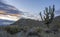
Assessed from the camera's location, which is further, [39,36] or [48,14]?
[48,14]

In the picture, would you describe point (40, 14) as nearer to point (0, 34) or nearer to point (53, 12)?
point (53, 12)

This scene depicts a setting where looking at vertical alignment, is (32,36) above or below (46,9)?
below

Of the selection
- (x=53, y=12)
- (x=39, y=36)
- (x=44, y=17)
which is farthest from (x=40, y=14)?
(x=39, y=36)

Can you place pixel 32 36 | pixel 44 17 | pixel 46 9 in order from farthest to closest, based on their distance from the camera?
pixel 44 17 → pixel 46 9 → pixel 32 36

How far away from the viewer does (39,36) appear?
17906 millimetres

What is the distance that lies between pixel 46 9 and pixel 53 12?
1.48 metres

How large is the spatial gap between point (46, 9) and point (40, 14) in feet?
8.52

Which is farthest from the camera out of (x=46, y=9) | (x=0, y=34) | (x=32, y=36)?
(x=46, y=9)

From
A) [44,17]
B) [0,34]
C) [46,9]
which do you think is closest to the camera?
[0,34]

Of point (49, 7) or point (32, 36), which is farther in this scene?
point (49, 7)

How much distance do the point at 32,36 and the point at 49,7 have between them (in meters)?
14.6

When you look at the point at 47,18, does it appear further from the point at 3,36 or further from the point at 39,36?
the point at 3,36

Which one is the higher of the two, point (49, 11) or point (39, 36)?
point (49, 11)

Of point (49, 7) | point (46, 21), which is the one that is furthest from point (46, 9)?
point (46, 21)
